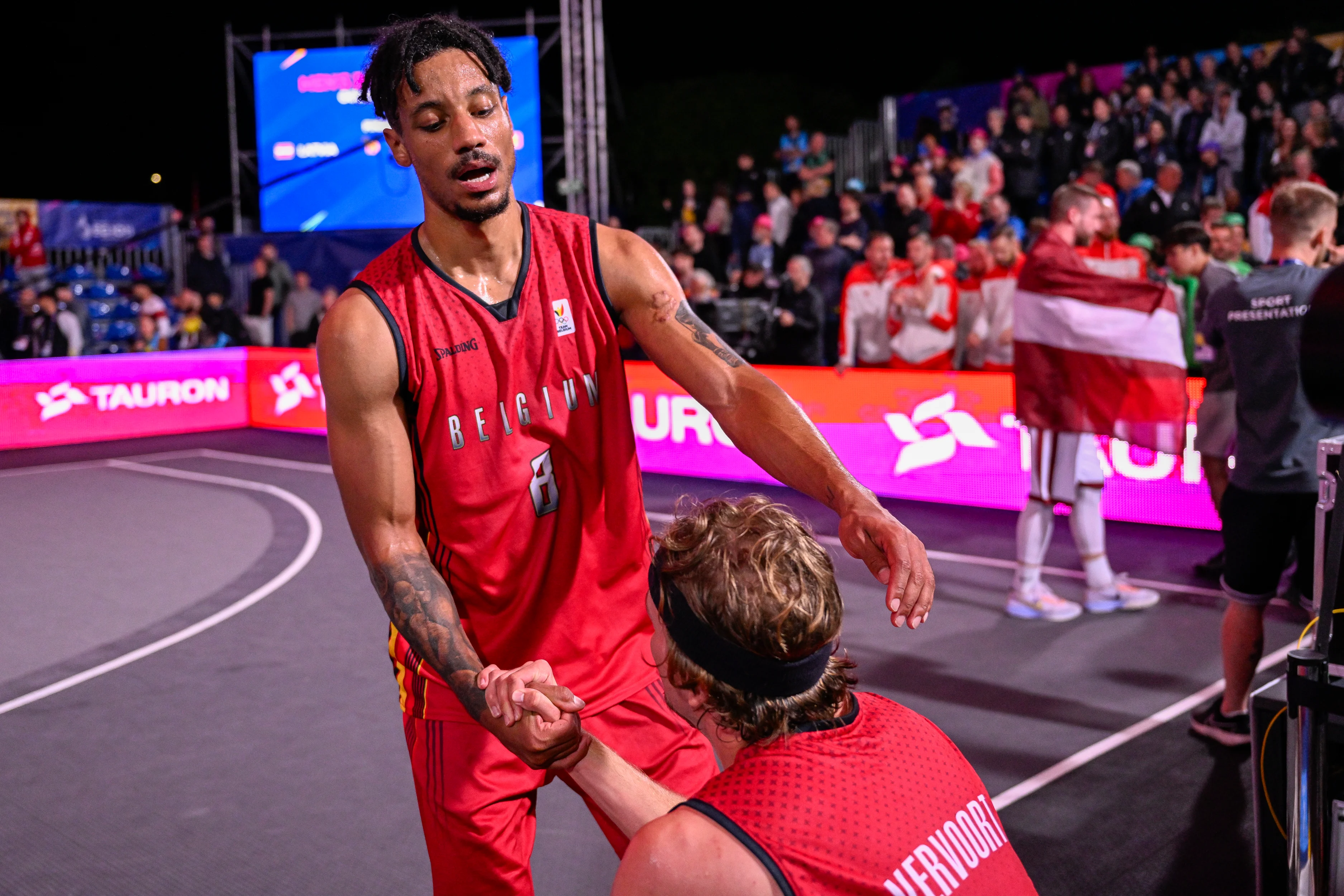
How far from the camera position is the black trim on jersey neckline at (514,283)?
95.1 inches

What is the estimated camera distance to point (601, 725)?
2.50m

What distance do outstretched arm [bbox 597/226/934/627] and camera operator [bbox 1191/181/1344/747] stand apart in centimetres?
278

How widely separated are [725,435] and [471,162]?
2.93 metres

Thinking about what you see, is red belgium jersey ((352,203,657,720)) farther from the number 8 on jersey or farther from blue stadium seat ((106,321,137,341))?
blue stadium seat ((106,321,137,341))

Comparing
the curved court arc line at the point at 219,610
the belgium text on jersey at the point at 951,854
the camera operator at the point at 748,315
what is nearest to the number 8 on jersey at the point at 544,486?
the belgium text on jersey at the point at 951,854

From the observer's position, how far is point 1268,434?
438 cm

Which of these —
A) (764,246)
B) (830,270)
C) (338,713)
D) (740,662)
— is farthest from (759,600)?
(764,246)

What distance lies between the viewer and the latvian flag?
6.32m

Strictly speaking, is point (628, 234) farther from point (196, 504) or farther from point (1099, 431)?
point (196, 504)

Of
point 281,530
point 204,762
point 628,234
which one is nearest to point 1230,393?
point 628,234

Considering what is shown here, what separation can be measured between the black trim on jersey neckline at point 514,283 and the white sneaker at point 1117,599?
16.2ft

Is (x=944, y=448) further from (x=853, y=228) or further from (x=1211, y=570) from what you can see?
(x=853, y=228)

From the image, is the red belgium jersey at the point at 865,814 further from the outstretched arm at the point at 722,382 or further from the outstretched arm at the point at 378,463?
the outstretched arm at the point at 378,463

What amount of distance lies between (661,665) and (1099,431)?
206 inches
